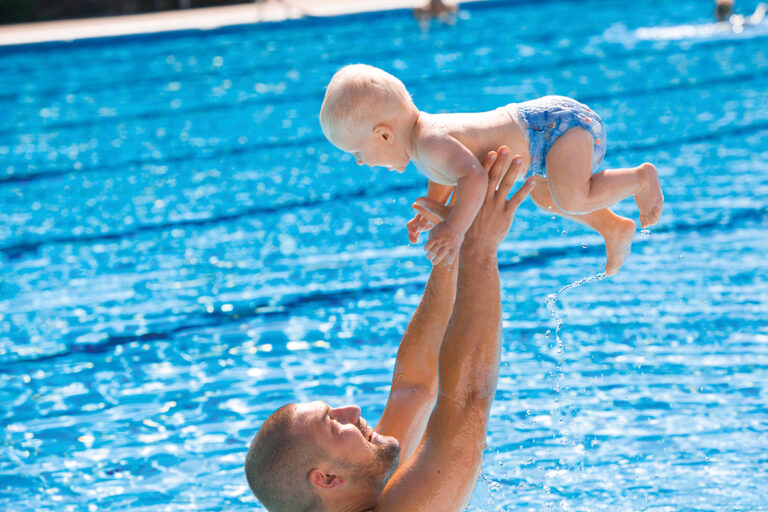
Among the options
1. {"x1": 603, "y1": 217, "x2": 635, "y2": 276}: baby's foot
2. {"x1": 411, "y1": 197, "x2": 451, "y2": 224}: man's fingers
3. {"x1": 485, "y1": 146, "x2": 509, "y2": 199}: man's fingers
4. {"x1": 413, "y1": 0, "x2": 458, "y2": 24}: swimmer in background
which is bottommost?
{"x1": 411, "y1": 197, "x2": 451, "y2": 224}: man's fingers

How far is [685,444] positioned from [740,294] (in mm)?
1351

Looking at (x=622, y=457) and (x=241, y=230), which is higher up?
(x=241, y=230)

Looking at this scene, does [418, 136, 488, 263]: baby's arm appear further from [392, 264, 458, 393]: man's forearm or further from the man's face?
the man's face

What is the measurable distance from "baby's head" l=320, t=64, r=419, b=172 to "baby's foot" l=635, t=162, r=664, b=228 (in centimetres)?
67

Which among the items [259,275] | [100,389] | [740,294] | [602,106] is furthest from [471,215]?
[602,106]

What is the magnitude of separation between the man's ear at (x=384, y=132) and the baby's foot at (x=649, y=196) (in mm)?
708

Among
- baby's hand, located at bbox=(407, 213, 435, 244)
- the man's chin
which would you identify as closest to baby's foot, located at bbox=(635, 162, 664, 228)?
baby's hand, located at bbox=(407, 213, 435, 244)

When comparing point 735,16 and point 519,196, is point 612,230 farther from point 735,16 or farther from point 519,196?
point 735,16

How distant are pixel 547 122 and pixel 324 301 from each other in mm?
2504

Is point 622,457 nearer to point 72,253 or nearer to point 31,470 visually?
point 31,470

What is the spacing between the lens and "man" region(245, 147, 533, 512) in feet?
6.97

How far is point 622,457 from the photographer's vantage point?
3361mm

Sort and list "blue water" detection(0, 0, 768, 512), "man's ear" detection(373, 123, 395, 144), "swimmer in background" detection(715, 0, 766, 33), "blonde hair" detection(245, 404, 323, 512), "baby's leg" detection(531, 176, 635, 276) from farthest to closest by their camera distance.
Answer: "swimmer in background" detection(715, 0, 766, 33) → "blue water" detection(0, 0, 768, 512) → "baby's leg" detection(531, 176, 635, 276) → "man's ear" detection(373, 123, 395, 144) → "blonde hair" detection(245, 404, 323, 512)

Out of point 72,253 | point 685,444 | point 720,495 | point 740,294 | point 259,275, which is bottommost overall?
point 720,495
